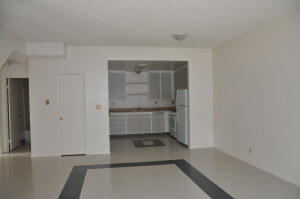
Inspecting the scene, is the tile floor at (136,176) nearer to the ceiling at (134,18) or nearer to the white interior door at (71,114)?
the white interior door at (71,114)

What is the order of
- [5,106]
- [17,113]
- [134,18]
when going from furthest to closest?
[17,113]
[5,106]
[134,18]

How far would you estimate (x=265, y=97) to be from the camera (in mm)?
3885

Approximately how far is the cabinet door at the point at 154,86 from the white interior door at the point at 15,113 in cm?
427

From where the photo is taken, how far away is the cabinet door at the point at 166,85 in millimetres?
8539

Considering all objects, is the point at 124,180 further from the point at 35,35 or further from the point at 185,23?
the point at 35,35

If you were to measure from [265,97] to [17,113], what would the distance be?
21.1ft

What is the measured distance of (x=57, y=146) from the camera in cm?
523

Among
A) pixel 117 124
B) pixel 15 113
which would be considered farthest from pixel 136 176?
pixel 15 113

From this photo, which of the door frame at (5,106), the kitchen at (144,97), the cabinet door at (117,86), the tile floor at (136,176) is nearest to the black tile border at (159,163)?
the tile floor at (136,176)

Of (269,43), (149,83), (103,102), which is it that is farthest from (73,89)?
(269,43)

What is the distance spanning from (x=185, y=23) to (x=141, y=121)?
4.61 m

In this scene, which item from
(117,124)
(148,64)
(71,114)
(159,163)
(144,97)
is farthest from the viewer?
(144,97)

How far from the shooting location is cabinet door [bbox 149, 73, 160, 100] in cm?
843

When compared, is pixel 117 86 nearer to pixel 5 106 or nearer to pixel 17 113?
pixel 17 113
